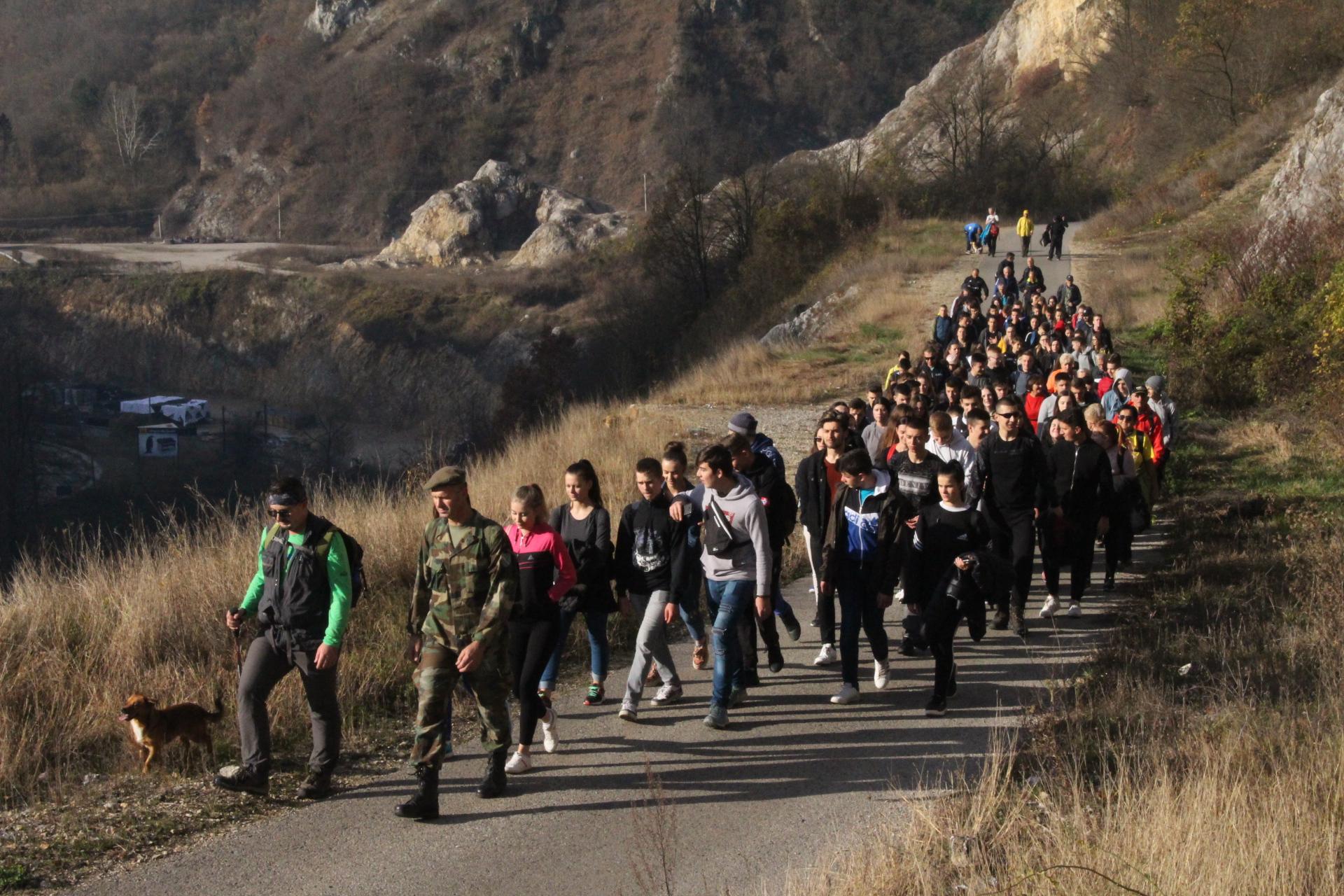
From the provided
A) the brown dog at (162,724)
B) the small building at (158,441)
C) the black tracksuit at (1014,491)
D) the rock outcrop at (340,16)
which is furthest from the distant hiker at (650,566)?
the rock outcrop at (340,16)

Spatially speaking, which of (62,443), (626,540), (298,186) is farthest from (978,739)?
(298,186)

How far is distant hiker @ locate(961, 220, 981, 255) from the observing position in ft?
128

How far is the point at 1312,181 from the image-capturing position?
86.7ft

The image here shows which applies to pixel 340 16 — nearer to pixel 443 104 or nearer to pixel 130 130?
pixel 443 104

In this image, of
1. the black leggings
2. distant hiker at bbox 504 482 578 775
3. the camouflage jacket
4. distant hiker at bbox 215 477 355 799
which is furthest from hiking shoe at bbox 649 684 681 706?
distant hiker at bbox 215 477 355 799

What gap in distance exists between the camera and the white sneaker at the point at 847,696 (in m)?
7.34

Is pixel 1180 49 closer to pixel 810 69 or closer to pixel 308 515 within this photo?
pixel 308 515

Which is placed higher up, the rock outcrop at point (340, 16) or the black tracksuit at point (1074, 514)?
the rock outcrop at point (340, 16)

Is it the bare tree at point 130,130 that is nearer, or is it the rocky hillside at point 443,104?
the rocky hillside at point 443,104

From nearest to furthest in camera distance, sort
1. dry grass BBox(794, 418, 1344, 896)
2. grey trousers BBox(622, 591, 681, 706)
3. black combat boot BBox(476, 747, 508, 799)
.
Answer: dry grass BBox(794, 418, 1344, 896) < black combat boot BBox(476, 747, 508, 799) < grey trousers BBox(622, 591, 681, 706)

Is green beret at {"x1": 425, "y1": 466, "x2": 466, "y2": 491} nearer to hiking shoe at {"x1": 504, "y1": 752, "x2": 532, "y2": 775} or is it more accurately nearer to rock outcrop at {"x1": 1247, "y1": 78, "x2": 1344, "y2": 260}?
hiking shoe at {"x1": 504, "y1": 752, "x2": 532, "y2": 775}

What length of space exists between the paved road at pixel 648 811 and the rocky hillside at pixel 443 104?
82.5m

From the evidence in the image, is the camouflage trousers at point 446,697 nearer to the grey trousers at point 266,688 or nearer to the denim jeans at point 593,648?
the grey trousers at point 266,688

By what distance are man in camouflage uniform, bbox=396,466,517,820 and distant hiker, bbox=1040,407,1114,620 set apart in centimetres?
495
